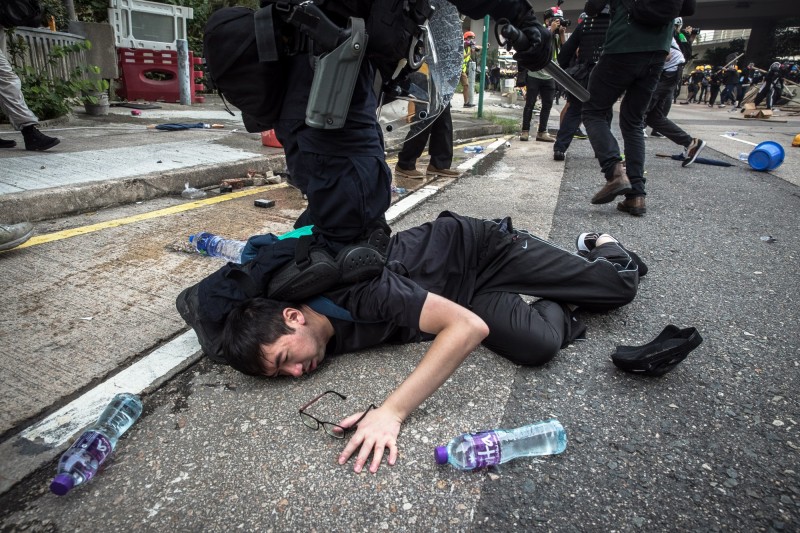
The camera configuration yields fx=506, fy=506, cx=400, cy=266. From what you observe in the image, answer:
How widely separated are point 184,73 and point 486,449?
926 centimetres

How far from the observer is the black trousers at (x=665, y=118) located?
5605 mm

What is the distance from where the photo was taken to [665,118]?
5.80 m

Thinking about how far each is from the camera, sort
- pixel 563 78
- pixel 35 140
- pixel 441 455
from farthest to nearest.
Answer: pixel 35 140
pixel 563 78
pixel 441 455

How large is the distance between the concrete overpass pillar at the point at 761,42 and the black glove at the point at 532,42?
4173 cm

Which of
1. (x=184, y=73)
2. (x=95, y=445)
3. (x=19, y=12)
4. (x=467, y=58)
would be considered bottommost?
(x=95, y=445)

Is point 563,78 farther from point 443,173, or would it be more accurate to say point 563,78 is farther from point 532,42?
point 443,173

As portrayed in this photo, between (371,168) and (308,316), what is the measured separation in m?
0.59

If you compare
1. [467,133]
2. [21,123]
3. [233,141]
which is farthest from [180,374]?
[467,133]

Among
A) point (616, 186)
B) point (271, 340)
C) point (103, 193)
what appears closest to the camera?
point (271, 340)

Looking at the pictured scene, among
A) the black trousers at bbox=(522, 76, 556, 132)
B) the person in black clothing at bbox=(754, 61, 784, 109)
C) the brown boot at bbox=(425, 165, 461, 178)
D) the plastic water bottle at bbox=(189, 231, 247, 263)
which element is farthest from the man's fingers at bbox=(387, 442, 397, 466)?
the person in black clothing at bbox=(754, 61, 784, 109)

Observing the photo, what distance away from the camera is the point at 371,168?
6.21 ft

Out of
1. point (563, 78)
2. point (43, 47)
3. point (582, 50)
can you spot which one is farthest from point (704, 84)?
point (43, 47)

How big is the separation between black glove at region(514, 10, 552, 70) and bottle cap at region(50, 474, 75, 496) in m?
2.33

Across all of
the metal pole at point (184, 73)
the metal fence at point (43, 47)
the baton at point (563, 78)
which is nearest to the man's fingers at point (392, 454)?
the baton at point (563, 78)
